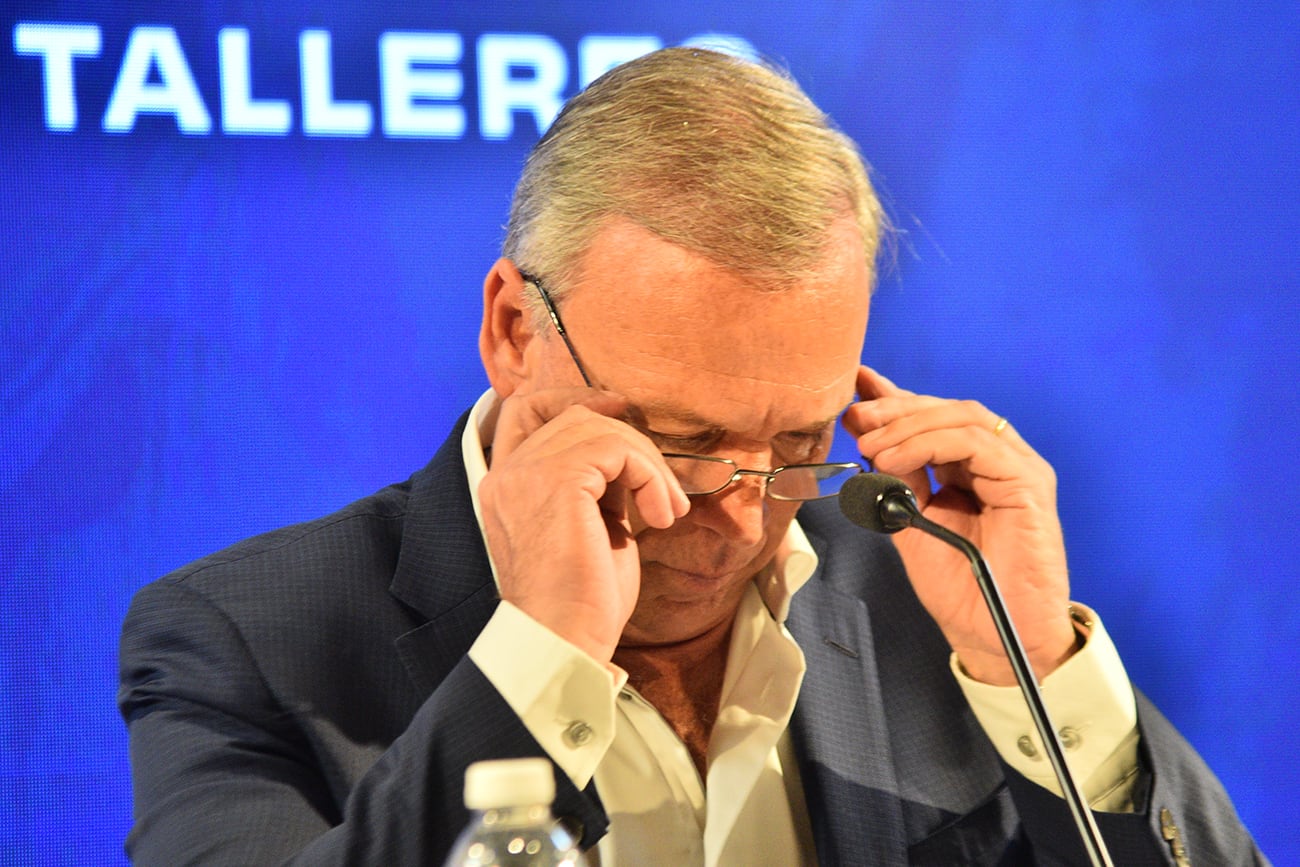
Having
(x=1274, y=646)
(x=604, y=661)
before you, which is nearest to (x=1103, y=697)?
(x=604, y=661)

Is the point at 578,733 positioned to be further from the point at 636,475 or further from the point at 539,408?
the point at 539,408

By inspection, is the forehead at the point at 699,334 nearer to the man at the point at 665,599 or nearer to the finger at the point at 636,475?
the man at the point at 665,599

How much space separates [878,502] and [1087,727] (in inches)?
19.1

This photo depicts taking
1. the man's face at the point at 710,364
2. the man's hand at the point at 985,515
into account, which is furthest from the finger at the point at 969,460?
the man's face at the point at 710,364

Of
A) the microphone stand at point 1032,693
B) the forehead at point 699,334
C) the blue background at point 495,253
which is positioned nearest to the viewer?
the microphone stand at point 1032,693

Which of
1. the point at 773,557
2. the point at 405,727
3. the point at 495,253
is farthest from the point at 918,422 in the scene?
the point at 495,253

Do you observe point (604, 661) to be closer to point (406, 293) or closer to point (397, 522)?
point (397, 522)

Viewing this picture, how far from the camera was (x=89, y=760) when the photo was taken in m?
2.63

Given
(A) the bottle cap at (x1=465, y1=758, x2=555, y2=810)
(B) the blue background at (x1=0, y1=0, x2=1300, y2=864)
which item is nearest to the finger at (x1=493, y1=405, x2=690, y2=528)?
(A) the bottle cap at (x1=465, y1=758, x2=555, y2=810)

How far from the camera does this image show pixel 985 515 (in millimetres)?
2078

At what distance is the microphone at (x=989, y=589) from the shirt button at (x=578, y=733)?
0.38 meters

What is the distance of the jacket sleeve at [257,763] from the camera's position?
5.38ft

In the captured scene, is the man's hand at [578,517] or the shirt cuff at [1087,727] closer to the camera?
the man's hand at [578,517]

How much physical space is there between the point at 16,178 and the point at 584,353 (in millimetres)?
1286
